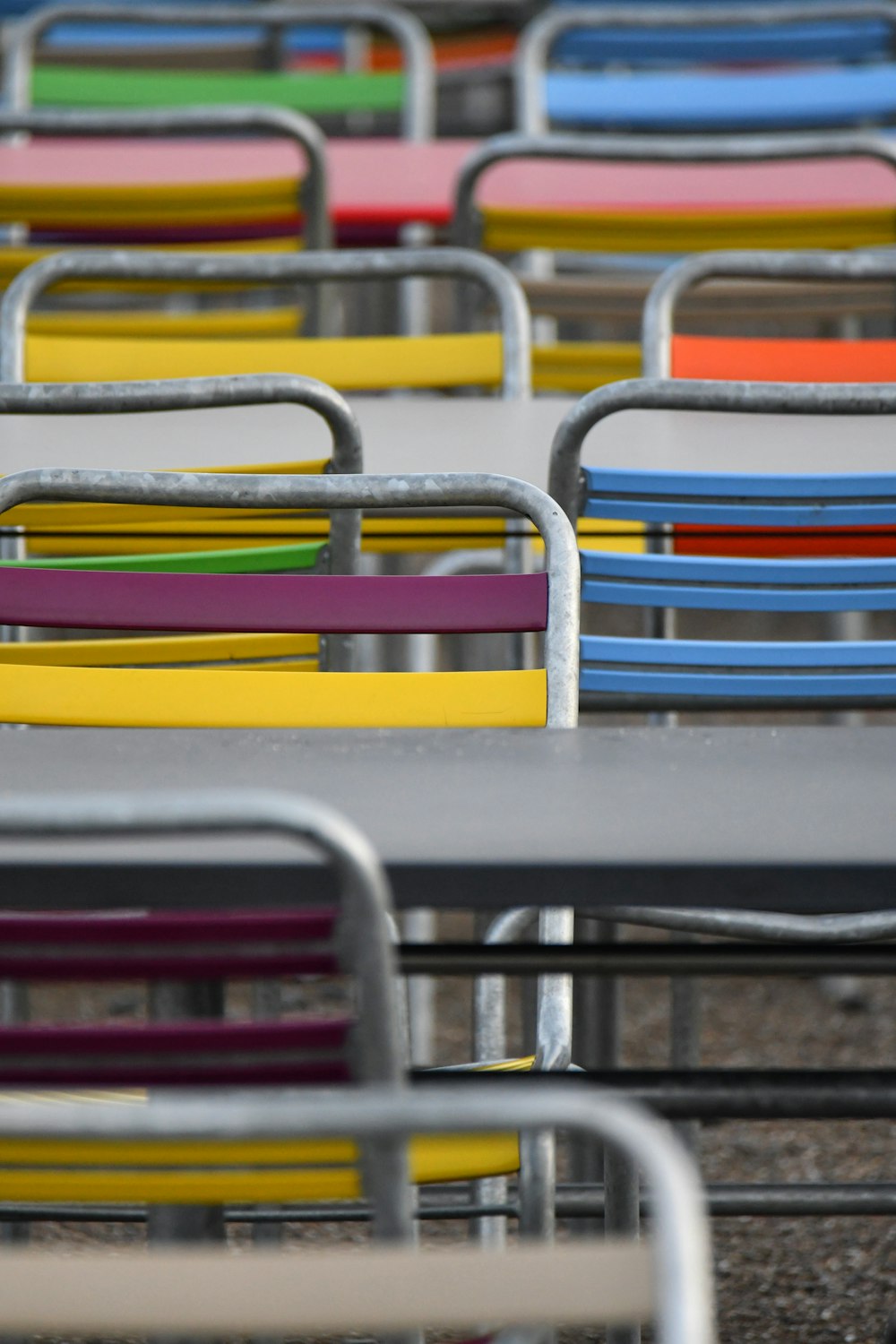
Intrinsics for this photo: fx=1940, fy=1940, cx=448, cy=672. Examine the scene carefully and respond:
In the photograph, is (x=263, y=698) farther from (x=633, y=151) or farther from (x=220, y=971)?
(x=633, y=151)

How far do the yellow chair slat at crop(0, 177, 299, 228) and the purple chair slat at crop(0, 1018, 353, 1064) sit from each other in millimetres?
2253

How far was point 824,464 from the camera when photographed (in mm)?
1978

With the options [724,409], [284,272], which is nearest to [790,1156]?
[724,409]

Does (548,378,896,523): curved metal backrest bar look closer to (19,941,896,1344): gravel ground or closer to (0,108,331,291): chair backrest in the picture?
(19,941,896,1344): gravel ground

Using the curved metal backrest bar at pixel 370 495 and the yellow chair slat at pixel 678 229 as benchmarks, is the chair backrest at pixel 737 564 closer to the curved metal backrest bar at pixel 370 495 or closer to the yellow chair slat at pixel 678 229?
the curved metal backrest bar at pixel 370 495

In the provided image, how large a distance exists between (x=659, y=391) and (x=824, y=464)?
0.26 metres

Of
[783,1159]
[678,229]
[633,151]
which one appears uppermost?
[633,151]

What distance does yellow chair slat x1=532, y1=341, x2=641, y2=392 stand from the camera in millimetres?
3012

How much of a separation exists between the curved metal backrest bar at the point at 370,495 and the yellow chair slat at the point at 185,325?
1346 mm

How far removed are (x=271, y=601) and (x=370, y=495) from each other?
12 cm

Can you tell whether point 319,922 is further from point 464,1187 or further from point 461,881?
point 464,1187

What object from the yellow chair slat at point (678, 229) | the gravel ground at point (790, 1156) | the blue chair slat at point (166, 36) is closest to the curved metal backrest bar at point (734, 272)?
the yellow chair slat at point (678, 229)

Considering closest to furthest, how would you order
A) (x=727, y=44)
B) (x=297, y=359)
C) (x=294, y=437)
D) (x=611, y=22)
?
(x=294, y=437), (x=297, y=359), (x=611, y=22), (x=727, y=44)

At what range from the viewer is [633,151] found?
3086mm
